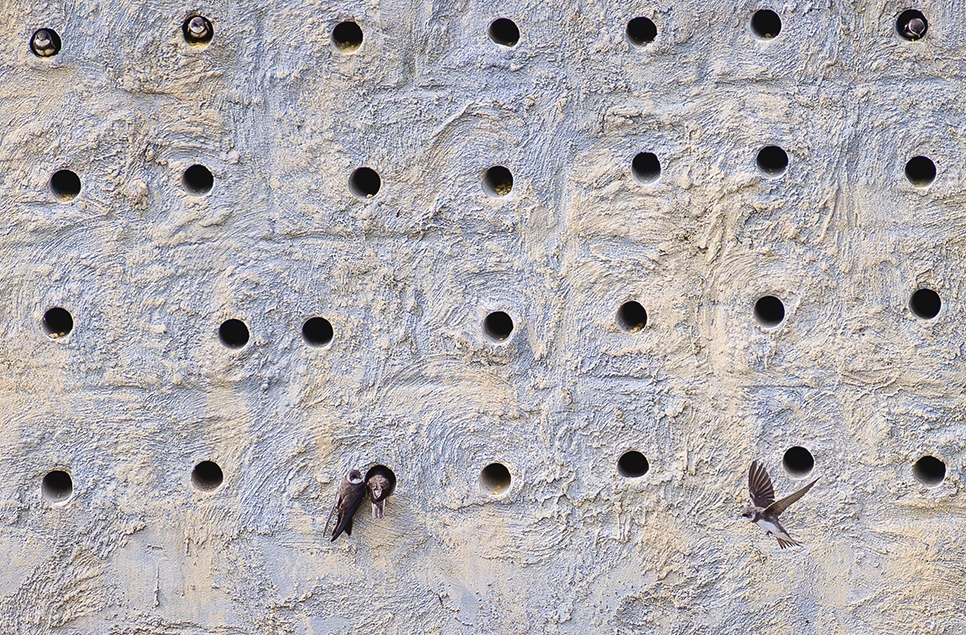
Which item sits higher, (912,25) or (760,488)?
(912,25)

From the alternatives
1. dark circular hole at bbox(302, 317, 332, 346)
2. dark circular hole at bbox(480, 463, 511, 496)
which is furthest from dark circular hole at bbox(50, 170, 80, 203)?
dark circular hole at bbox(480, 463, 511, 496)

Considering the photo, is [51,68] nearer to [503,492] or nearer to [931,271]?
[503,492]

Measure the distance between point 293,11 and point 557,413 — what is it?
3.16 ft

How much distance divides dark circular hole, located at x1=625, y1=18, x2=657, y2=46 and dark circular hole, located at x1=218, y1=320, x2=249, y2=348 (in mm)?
980

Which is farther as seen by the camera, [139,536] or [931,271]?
[139,536]

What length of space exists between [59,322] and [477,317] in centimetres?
87

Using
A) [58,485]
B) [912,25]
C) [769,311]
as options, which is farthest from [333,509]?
[912,25]

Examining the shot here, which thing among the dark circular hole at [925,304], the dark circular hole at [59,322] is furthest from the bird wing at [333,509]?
the dark circular hole at [925,304]

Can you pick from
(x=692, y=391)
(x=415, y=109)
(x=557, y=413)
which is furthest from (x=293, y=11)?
(x=692, y=391)

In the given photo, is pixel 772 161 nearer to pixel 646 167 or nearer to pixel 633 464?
pixel 646 167

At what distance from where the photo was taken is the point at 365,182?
7.16ft

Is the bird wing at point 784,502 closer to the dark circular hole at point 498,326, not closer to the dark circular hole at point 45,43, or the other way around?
the dark circular hole at point 498,326

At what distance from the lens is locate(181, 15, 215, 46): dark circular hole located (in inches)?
83.5

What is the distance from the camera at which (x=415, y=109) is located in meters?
2.13
